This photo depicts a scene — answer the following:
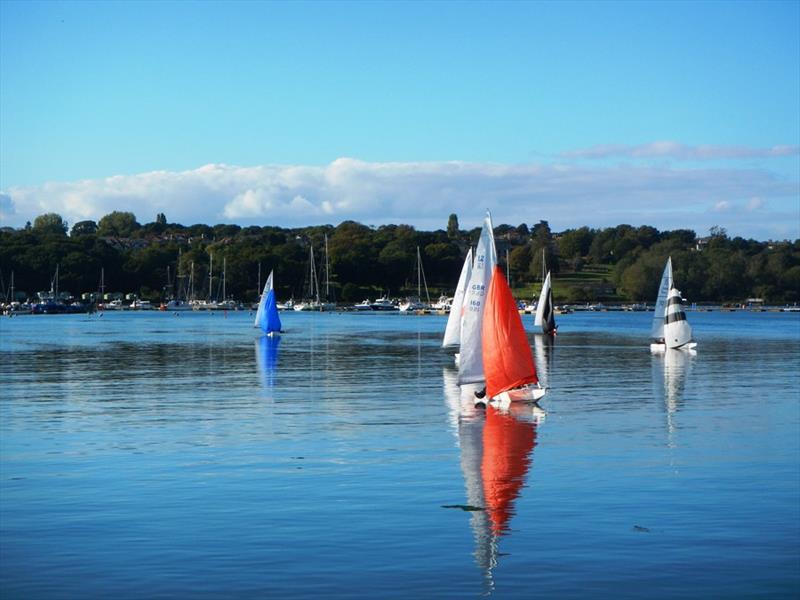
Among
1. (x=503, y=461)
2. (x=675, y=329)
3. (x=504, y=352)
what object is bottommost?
(x=503, y=461)

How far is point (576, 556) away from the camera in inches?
648

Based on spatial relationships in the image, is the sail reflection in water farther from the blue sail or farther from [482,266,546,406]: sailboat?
[482,266,546,406]: sailboat

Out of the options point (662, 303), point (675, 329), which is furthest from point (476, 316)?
point (662, 303)

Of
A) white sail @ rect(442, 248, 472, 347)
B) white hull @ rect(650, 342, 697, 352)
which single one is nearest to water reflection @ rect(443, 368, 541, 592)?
white sail @ rect(442, 248, 472, 347)

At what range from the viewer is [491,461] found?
25094 millimetres

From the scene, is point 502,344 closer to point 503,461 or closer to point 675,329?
point 503,461

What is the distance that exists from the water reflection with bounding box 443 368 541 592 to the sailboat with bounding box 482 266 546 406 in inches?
20.2

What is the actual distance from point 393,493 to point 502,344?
1379 centimetres

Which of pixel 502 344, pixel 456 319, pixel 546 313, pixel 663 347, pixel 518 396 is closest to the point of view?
pixel 502 344

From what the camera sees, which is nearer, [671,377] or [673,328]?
[671,377]

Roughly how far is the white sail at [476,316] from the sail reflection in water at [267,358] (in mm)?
10908

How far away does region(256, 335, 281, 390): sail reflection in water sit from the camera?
49.2 meters

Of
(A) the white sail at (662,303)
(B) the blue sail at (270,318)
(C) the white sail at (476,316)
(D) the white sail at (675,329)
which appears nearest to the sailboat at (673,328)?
(D) the white sail at (675,329)

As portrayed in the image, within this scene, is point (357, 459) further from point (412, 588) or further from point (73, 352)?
point (73, 352)
